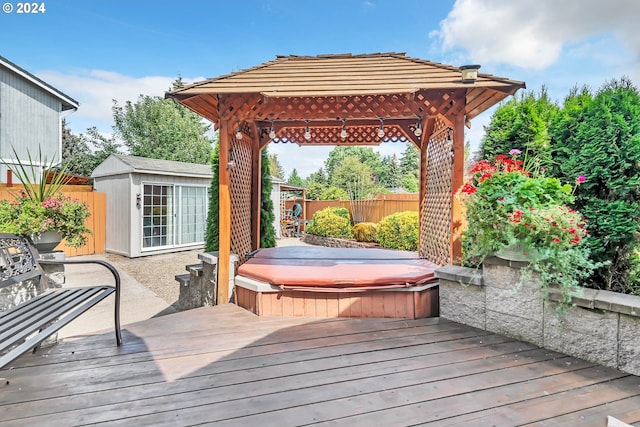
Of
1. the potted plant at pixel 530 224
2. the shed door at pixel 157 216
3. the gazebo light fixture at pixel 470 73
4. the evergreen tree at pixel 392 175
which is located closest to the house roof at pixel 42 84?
the shed door at pixel 157 216

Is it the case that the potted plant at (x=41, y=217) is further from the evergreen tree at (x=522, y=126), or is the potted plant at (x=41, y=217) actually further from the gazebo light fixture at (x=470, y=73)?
the evergreen tree at (x=522, y=126)

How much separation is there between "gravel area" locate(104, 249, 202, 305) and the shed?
32 cm

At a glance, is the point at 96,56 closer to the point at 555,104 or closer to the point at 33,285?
the point at 33,285

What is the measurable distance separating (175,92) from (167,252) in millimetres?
7973

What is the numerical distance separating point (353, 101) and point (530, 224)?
85.3 inches

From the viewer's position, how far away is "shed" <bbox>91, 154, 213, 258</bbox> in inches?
369

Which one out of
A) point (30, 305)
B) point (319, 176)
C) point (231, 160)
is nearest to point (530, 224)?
point (231, 160)

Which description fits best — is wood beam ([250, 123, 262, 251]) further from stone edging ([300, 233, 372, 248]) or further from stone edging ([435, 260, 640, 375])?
stone edging ([300, 233, 372, 248])

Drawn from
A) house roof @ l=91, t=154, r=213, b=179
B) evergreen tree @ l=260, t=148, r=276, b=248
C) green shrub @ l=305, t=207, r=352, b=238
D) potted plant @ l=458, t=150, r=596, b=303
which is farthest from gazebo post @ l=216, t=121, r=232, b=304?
green shrub @ l=305, t=207, r=352, b=238

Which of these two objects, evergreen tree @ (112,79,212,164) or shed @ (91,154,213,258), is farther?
evergreen tree @ (112,79,212,164)

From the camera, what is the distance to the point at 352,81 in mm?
3482

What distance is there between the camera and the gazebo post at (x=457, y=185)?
340 cm

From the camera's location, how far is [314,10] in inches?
351

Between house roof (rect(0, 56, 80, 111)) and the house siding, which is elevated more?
house roof (rect(0, 56, 80, 111))
